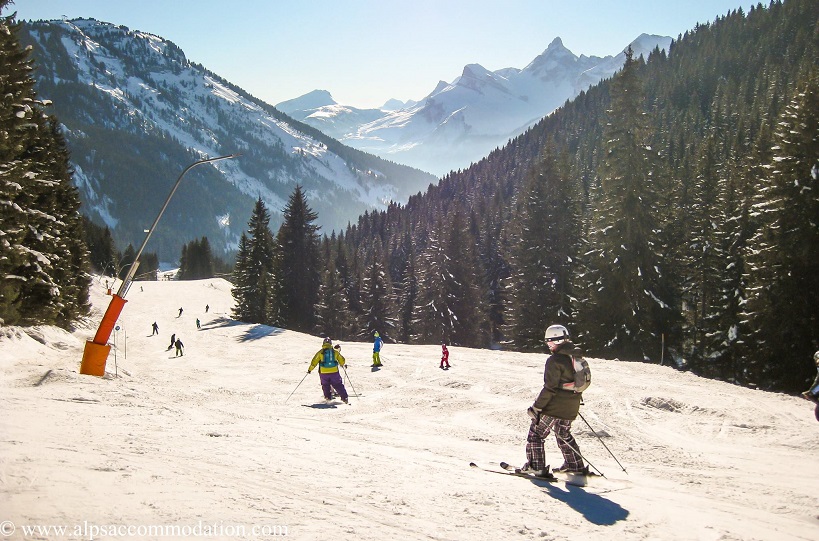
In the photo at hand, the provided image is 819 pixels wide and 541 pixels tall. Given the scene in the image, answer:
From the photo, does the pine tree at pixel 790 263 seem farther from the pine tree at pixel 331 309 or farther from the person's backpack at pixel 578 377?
the pine tree at pixel 331 309

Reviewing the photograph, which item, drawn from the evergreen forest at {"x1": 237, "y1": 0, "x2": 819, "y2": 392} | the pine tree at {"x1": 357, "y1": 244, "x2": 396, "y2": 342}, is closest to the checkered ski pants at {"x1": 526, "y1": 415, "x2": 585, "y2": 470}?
the evergreen forest at {"x1": 237, "y1": 0, "x2": 819, "y2": 392}

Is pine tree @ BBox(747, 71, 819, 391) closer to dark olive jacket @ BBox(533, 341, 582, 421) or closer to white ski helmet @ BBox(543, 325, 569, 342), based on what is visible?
dark olive jacket @ BBox(533, 341, 582, 421)

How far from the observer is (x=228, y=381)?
67.6ft

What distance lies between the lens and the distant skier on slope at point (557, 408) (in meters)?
7.72

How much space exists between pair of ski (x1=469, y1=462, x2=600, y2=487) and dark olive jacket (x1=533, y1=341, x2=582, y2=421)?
92 cm

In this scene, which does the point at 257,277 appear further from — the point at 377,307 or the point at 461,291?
the point at 461,291

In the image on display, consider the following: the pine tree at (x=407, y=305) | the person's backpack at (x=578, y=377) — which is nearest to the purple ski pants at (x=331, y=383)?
the person's backpack at (x=578, y=377)

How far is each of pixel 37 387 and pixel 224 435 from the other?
4.90 m

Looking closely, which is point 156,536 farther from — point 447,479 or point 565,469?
point 565,469

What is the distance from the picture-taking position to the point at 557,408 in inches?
307

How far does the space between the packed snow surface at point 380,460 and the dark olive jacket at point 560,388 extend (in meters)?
1.06

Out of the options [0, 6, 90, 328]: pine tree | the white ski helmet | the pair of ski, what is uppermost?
[0, 6, 90, 328]: pine tree

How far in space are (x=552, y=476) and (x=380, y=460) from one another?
2610 mm

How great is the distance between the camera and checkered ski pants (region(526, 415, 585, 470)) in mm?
7957
